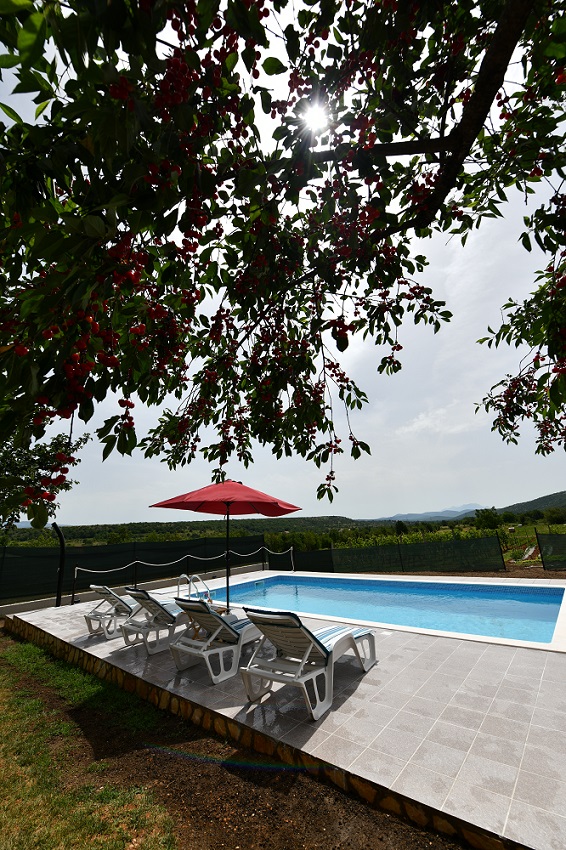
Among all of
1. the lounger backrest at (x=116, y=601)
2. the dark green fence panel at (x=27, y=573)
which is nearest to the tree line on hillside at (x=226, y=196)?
the lounger backrest at (x=116, y=601)

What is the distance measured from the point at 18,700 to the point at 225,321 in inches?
231

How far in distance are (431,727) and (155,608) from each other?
176 inches

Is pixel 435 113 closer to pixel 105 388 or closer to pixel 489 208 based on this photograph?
pixel 489 208

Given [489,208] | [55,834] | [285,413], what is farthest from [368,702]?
[489,208]

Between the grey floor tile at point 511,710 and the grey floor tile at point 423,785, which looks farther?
the grey floor tile at point 511,710

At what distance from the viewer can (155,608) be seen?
6520 millimetres

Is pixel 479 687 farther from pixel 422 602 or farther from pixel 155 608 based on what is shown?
pixel 422 602

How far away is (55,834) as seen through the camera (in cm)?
287

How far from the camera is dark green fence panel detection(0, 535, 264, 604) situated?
10.3 m

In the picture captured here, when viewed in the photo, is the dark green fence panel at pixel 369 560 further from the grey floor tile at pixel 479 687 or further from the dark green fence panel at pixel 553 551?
the grey floor tile at pixel 479 687

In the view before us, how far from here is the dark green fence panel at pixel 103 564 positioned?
33.8 feet

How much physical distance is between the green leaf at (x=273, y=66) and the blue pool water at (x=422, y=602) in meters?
9.41

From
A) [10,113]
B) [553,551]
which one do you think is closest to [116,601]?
[10,113]

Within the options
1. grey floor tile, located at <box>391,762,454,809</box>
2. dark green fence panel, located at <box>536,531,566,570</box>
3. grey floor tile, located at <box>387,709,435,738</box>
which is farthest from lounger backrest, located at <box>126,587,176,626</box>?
dark green fence panel, located at <box>536,531,566,570</box>
